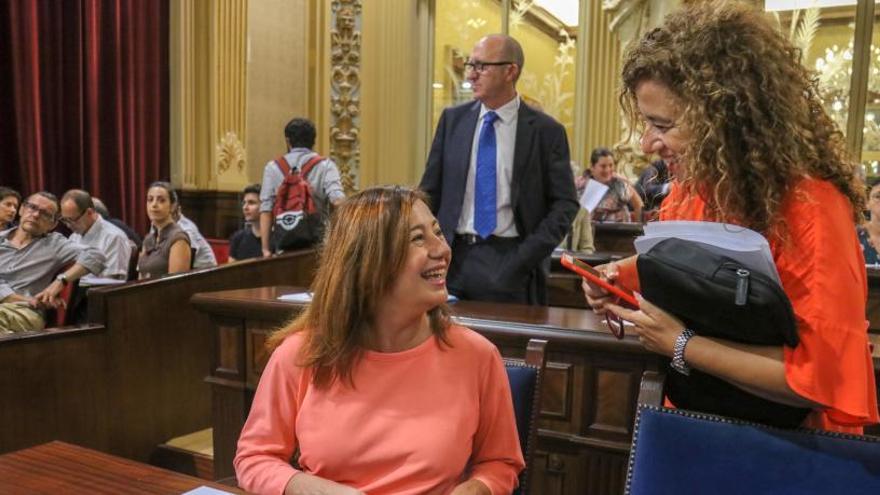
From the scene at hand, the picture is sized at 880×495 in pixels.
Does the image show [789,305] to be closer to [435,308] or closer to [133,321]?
[435,308]

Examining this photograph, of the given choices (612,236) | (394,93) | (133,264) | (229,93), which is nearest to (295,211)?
(133,264)

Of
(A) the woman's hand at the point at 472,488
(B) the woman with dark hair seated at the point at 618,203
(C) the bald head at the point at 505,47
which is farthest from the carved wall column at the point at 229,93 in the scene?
(A) the woman's hand at the point at 472,488

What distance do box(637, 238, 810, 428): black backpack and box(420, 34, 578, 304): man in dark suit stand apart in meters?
1.50

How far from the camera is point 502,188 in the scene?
2756 mm

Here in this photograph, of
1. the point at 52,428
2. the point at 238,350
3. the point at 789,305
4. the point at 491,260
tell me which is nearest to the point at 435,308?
the point at 789,305

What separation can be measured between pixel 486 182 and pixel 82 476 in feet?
5.97

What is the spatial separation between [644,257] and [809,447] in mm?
369

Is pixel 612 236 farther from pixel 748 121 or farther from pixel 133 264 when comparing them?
pixel 748 121

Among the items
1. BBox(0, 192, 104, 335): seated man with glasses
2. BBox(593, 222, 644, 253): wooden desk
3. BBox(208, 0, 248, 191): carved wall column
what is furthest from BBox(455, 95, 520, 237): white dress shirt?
BBox(208, 0, 248, 191): carved wall column

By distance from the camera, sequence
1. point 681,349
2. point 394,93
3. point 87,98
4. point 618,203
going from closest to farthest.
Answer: point 681,349 < point 618,203 < point 87,98 < point 394,93

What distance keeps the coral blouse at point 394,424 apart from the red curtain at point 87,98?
542 cm

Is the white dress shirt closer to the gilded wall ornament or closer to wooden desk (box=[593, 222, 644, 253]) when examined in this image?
wooden desk (box=[593, 222, 644, 253])

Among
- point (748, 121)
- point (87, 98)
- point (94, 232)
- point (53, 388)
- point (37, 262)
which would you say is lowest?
point (53, 388)

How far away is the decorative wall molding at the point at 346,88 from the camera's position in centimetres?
768
